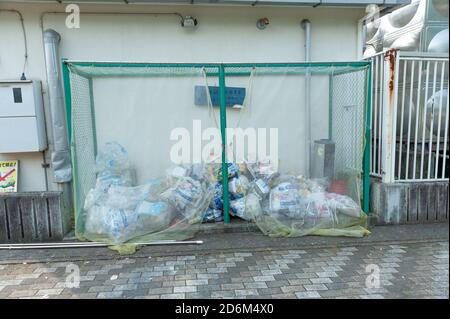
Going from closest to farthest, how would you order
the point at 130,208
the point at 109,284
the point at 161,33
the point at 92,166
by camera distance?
the point at 109,284, the point at 130,208, the point at 92,166, the point at 161,33

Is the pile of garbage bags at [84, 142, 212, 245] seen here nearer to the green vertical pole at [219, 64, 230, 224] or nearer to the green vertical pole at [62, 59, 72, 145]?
the green vertical pole at [219, 64, 230, 224]

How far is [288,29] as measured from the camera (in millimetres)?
5027

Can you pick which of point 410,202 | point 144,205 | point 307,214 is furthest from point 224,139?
point 410,202

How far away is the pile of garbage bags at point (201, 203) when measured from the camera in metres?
3.94

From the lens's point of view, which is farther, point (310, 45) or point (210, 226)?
point (310, 45)

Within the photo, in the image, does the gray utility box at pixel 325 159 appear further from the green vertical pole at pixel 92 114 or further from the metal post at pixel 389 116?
the green vertical pole at pixel 92 114

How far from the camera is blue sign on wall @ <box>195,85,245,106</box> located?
4.62 m

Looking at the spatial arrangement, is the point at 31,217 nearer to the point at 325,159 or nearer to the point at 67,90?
the point at 67,90

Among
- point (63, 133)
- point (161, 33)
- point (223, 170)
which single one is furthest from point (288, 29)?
point (63, 133)

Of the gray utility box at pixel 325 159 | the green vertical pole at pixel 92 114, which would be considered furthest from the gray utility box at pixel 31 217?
the gray utility box at pixel 325 159

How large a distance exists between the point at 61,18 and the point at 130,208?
114 inches

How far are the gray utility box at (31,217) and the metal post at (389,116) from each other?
166 inches

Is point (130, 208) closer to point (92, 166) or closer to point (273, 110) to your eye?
point (92, 166)

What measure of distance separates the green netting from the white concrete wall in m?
0.52
